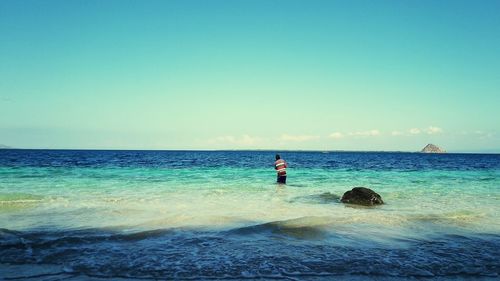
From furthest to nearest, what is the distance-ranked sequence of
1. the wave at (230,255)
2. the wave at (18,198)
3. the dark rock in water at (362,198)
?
the dark rock in water at (362,198)
the wave at (18,198)
the wave at (230,255)

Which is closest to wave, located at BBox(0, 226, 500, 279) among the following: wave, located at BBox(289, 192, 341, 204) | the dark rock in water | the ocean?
the ocean

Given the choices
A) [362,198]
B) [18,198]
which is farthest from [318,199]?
[18,198]

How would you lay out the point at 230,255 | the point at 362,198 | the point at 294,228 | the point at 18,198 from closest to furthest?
the point at 230,255
the point at 294,228
the point at 362,198
the point at 18,198

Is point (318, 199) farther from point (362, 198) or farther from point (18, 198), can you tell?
point (18, 198)

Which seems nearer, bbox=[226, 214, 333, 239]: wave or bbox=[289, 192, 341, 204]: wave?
bbox=[226, 214, 333, 239]: wave

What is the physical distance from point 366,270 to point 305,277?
1.14 m

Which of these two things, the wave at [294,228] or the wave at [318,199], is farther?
the wave at [318,199]

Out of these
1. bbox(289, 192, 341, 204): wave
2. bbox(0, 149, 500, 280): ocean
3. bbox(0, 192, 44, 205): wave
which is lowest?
bbox(289, 192, 341, 204): wave

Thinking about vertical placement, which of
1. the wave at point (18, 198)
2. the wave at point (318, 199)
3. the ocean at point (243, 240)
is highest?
the ocean at point (243, 240)

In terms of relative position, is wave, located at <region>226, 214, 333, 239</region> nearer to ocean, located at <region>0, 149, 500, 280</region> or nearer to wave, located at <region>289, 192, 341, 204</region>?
ocean, located at <region>0, 149, 500, 280</region>

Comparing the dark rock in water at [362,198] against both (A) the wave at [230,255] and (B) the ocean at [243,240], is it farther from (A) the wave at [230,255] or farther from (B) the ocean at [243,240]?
(A) the wave at [230,255]

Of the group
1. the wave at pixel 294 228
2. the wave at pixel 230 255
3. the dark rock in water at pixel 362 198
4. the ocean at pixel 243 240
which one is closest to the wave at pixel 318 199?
the dark rock in water at pixel 362 198

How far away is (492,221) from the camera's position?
11203mm

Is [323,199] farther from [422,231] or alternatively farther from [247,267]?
[247,267]
